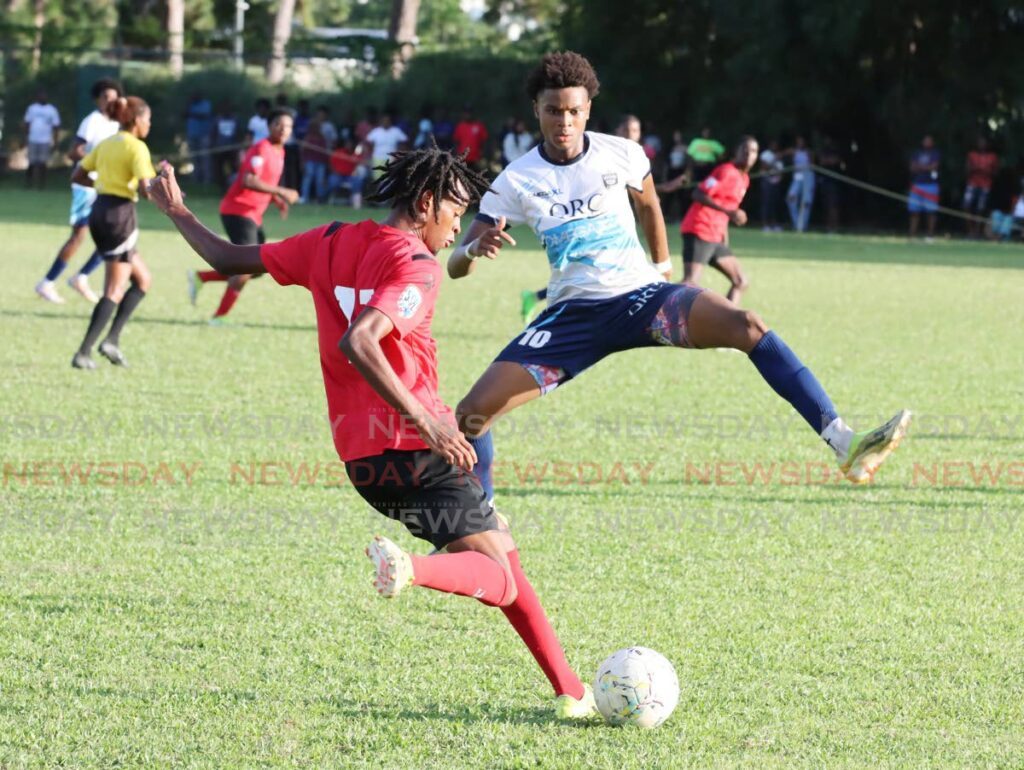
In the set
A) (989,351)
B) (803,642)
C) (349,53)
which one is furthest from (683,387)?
(349,53)

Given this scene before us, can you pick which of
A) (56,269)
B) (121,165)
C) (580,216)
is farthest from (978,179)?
(580,216)

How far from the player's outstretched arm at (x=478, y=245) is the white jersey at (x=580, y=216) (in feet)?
0.40

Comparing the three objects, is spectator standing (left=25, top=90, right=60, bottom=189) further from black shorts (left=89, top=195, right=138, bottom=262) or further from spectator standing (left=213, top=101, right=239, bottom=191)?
black shorts (left=89, top=195, right=138, bottom=262)

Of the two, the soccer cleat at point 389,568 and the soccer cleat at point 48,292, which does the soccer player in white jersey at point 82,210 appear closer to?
the soccer cleat at point 48,292

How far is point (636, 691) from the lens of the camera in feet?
14.1

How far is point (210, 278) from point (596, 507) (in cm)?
731

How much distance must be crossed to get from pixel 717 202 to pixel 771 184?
17.8 m

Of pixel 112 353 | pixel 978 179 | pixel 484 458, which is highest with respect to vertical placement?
pixel 484 458

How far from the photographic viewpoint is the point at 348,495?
7.41 metres

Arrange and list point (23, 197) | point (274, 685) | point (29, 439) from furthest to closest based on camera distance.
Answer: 1. point (23, 197)
2. point (29, 439)
3. point (274, 685)

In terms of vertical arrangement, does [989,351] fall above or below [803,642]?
below

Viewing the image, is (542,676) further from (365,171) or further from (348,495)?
(365,171)

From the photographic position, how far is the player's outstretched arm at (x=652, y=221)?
6.51 metres

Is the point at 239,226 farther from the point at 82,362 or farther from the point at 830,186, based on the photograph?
the point at 830,186
